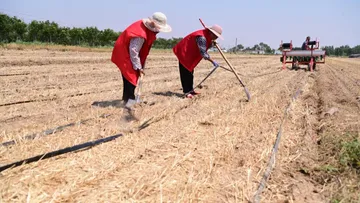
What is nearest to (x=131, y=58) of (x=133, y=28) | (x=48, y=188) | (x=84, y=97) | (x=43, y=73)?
(x=133, y=28)

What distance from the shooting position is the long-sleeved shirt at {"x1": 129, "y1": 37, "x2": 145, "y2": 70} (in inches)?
178

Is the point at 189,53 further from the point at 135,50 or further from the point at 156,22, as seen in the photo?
the point at 135,50

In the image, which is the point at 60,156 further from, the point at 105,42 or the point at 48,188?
the point at 105,42

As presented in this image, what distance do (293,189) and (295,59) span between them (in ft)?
45.2

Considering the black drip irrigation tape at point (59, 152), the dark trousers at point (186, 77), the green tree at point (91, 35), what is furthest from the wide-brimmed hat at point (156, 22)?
the green tree at point (91, 35)

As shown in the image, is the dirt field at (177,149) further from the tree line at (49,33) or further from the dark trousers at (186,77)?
the tree line at (49,33)

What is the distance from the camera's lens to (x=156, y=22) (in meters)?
4.61

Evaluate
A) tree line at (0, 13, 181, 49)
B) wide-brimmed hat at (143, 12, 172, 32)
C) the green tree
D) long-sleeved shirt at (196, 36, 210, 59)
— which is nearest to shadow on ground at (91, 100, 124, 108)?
wide-brimmed hat at (143, 12, 172, 32)

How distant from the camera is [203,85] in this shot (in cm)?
840

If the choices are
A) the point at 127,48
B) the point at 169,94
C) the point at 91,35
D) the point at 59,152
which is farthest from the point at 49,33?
the point at 59,152

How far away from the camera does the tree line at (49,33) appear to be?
29.7 m

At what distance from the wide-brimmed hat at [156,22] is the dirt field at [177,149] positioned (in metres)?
1.33

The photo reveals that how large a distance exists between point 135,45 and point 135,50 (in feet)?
0.24

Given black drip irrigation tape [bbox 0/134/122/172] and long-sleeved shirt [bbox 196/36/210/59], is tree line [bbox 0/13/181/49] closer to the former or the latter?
long-sleeved shirt [bbox 196/36/210/59]
